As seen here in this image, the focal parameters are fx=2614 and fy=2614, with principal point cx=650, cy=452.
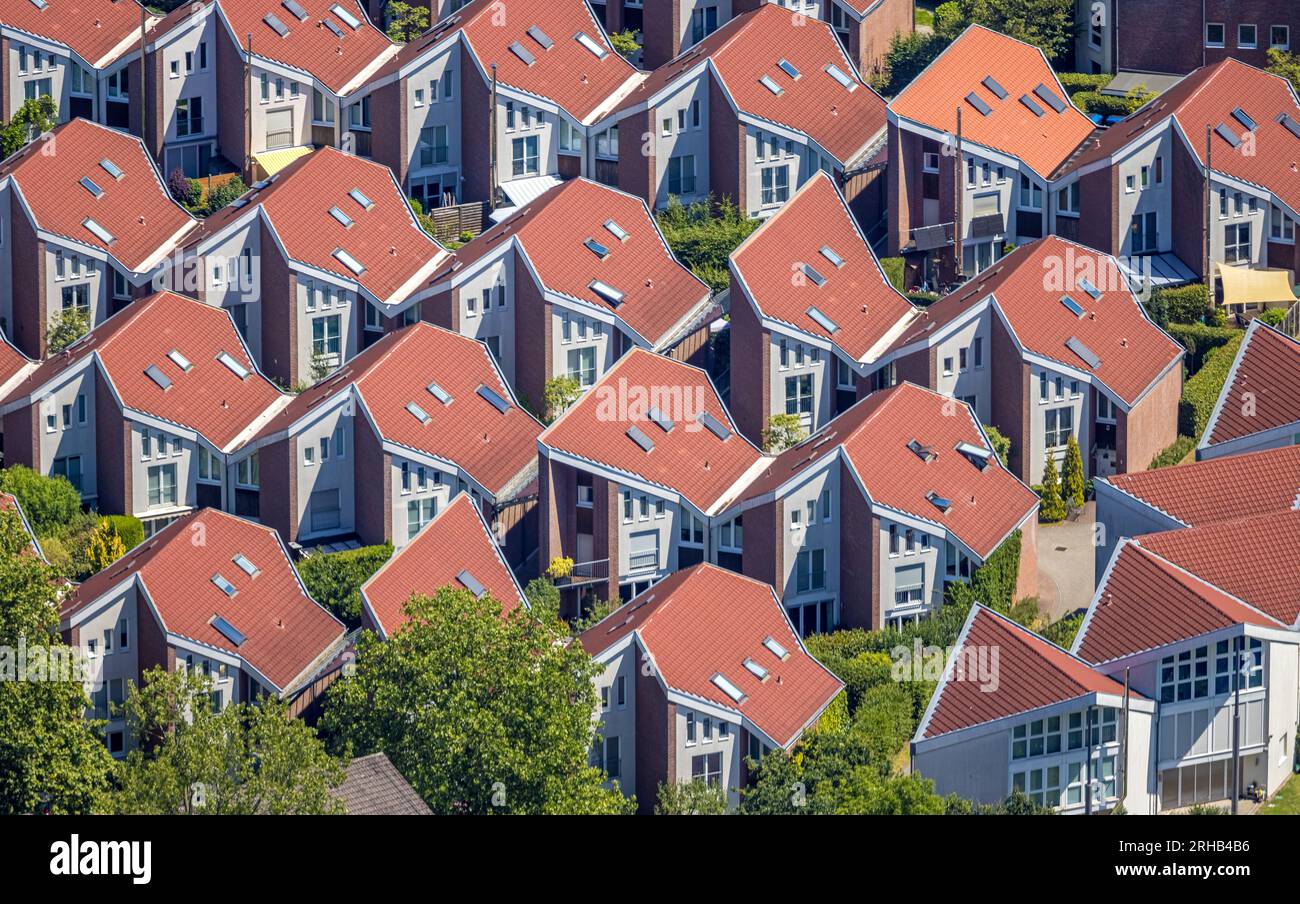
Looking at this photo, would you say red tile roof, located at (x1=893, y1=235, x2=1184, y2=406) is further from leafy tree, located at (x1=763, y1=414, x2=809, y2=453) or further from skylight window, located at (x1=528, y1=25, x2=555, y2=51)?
skylight window, located at (x1=528, y1=25, x2=555, y2=51)

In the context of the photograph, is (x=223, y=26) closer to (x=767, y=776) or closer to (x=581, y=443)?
(x=581, y=443)

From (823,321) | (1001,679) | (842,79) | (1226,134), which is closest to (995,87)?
(842,79)

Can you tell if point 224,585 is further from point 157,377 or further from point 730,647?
point 730,647

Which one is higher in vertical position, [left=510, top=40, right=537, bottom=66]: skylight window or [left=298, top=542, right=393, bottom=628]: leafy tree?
[left=510, top=40, right=537, bottom=66]: skylight window

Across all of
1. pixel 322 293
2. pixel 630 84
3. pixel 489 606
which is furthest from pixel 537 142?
pixel 489 606

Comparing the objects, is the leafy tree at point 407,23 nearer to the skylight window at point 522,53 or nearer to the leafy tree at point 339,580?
the skylight window at point 522,53

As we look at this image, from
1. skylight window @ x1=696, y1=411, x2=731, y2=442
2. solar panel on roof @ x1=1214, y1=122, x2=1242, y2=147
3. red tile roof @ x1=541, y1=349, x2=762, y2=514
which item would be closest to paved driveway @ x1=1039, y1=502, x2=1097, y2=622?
red tile roof @ x1=541, y1=349, x2=762, y2=514
